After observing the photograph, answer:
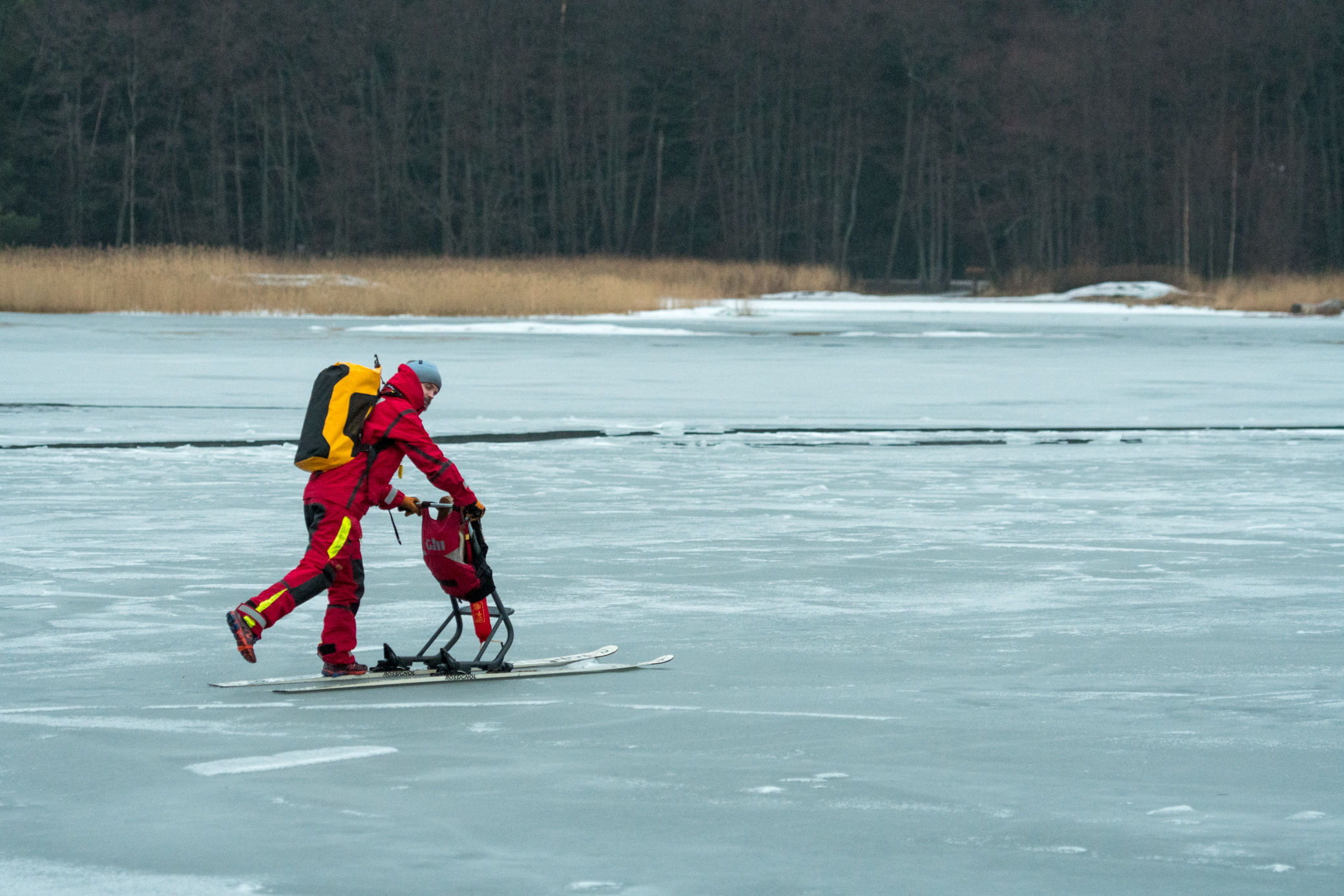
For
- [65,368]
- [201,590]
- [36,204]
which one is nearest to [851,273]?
[36,204]

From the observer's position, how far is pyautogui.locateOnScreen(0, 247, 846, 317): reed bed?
1501 inches

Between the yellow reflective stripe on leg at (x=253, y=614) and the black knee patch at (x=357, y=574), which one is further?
the black knee patch at (x=357, y=574)

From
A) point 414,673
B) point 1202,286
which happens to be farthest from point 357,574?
point 1202,286

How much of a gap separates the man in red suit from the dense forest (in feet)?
210

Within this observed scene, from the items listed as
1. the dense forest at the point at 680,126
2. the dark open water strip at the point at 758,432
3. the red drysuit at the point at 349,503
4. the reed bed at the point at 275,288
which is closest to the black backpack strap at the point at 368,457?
the red drysuit at the point at 349,503

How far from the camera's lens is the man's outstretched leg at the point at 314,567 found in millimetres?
6598

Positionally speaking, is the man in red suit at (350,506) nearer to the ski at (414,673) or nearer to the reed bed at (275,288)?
the ski at (414,673)

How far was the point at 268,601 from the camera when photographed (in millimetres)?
6594

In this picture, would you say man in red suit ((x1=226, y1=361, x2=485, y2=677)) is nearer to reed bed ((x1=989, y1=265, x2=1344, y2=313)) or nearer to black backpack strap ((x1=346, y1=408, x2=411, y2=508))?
black backpack strap ((x1=346, y1=408, x2=411, y2=508))

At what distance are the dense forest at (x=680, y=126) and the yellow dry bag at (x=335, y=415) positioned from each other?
64.3m

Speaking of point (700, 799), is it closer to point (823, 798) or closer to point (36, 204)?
point (823, 798)

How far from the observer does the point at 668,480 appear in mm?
12898

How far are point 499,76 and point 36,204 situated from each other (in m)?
18.4

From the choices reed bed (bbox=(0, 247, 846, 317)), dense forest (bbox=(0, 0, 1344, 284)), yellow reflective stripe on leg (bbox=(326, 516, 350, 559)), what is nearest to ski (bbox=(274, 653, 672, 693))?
yellow reflective stripe on leg (bbox=(326, 516, 350, 559))
